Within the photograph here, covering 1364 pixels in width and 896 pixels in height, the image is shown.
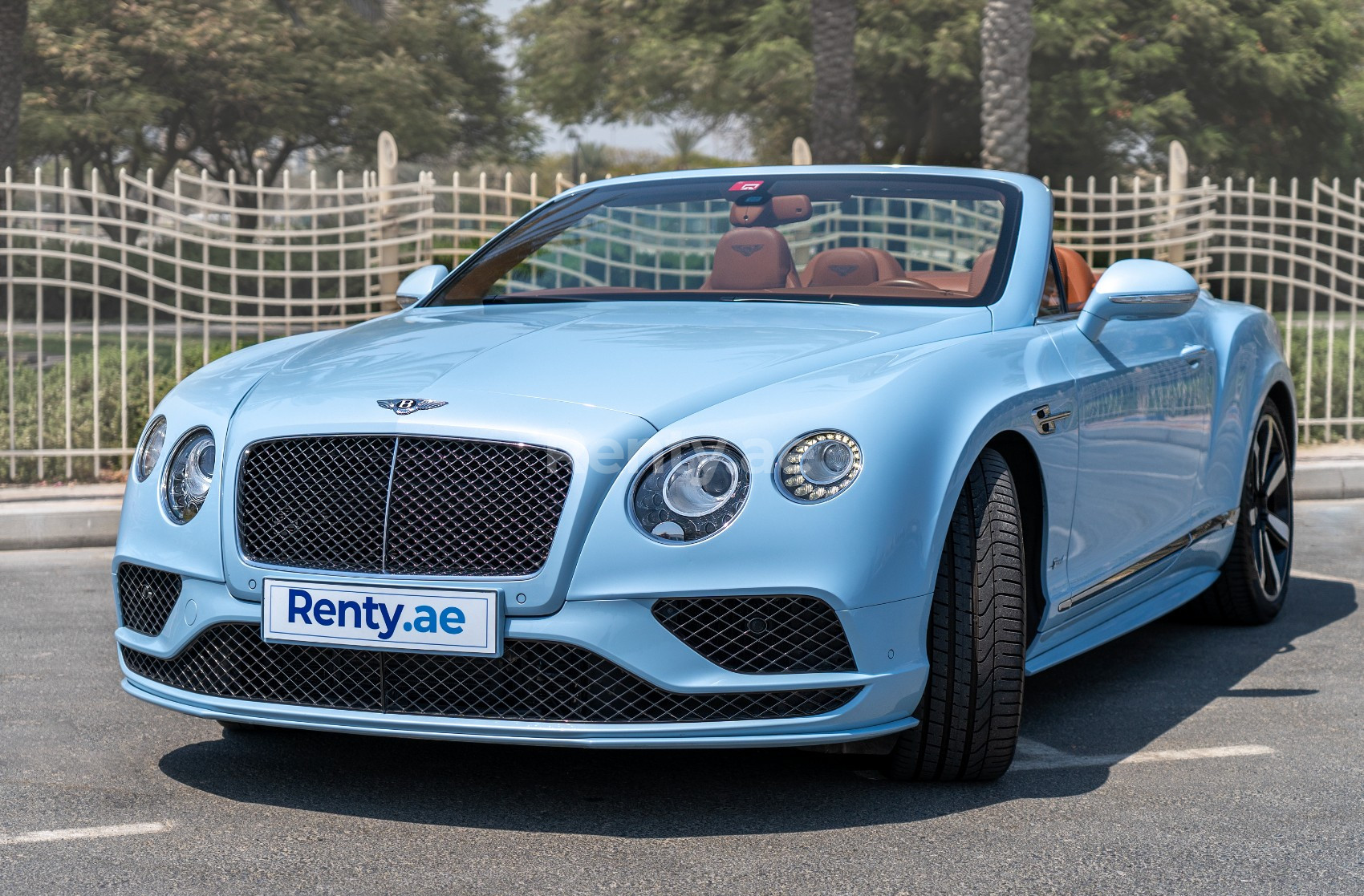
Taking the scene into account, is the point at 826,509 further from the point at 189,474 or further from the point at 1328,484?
the point at 1328,484

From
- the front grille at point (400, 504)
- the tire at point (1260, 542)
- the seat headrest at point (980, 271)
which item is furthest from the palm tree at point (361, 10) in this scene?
the front grille at point (400, 504)

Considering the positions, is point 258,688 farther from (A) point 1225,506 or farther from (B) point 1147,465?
(A) point 1225,506

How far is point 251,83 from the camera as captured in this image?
35.6 m

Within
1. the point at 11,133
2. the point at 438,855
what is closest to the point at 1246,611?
the point at 438,855

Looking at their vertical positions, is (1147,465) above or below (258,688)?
above

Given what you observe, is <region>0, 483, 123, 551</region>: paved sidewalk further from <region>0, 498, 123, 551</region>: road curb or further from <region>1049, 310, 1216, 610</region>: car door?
<region>1049, 310, 1216, 610</region>: car door

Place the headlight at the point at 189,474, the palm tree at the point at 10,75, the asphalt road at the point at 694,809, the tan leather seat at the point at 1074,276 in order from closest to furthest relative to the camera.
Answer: the asphalt road at the point at 694,809 → the headlight at the point at 189,474 → the tan leather seat at the point at 1074,276 → the palm tree at the point at 10,75

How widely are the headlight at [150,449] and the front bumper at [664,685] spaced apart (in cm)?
44

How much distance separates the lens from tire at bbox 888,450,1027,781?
354 centimetres

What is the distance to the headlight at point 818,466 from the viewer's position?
3262 millimetres

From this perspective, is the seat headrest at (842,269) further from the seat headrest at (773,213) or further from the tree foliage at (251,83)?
the tree foliage at (251,83)

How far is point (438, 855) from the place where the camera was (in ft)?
10.8

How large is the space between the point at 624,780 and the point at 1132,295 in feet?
6.06

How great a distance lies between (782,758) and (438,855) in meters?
1.03
